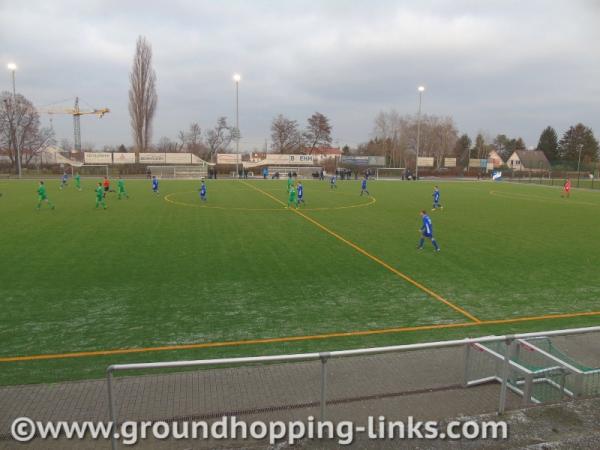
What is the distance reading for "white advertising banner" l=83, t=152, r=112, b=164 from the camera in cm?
7562

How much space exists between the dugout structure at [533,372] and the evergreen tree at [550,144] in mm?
122126

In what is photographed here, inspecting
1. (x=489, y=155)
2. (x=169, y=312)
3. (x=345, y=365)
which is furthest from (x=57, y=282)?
(x=489, y=155)

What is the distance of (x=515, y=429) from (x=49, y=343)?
26.6 feet

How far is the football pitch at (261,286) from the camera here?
8.80m

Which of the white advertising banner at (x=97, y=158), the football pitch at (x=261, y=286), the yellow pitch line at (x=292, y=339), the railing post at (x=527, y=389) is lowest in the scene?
the yellow pitch line at (x=292, y=339)

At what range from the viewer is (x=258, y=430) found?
5184mm

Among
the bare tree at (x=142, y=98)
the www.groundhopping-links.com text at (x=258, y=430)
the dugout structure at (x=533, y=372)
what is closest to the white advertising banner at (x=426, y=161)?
the bare tree at (x=142, y=98)

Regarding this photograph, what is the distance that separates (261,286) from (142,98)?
261ft

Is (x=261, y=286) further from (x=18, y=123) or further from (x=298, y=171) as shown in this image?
(x=18, y=123)

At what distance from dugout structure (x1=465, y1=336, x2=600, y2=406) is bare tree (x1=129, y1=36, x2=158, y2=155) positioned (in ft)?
274

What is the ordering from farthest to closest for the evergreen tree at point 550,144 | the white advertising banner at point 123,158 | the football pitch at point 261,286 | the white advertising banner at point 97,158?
the evergreen tree at point 550,144
the white advertising banner at point 123,158
the white advertising banner at point 97,158
the football pitch at point 261,286

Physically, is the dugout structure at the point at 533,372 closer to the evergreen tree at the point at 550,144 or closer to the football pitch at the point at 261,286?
the football pitch at the point at 261,286

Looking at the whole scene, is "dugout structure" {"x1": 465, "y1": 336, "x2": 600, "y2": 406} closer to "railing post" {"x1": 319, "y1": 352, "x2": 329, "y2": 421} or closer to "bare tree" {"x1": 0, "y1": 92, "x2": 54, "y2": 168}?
"railing post" {"x1": 319, "y1": 352, "x2": 329, "y2": 421}

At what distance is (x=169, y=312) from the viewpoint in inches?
→ 408
